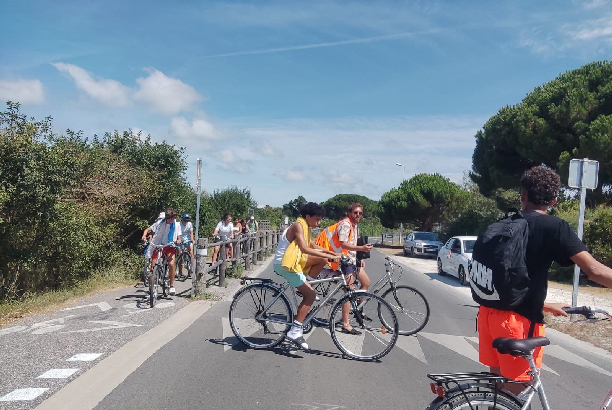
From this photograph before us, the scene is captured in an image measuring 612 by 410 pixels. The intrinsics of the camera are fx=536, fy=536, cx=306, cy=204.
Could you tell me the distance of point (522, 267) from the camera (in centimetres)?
295

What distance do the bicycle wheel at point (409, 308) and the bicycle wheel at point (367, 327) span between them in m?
1.27

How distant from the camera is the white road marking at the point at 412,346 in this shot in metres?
6.72

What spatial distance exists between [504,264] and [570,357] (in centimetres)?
512

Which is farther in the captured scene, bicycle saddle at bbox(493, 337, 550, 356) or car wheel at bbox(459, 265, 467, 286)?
car wheel at bbox(459, 265, 467, 286)

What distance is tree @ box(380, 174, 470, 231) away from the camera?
152ft

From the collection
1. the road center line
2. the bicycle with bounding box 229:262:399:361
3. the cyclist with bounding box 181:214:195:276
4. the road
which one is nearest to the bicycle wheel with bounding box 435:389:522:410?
the road

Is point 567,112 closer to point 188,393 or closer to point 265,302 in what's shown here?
point 265,302

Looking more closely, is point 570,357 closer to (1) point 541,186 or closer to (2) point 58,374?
(1) point 541,186

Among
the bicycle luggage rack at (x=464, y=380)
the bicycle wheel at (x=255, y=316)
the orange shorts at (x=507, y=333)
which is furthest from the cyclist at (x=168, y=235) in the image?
the bicycle luggage rack at (x=464, y=380)

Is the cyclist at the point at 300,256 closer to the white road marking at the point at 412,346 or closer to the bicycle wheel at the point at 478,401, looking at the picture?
the white road marking at the point at 412,346

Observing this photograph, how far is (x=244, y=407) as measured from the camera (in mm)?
4699

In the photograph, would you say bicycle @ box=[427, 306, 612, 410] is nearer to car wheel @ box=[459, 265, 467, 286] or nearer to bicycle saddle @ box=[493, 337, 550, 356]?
bicycle saddle @ box=[493, 337, 550, 356]

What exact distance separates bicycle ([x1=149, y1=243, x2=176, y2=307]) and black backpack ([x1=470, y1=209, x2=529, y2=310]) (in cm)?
730

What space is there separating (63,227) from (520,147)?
22.5 metres
